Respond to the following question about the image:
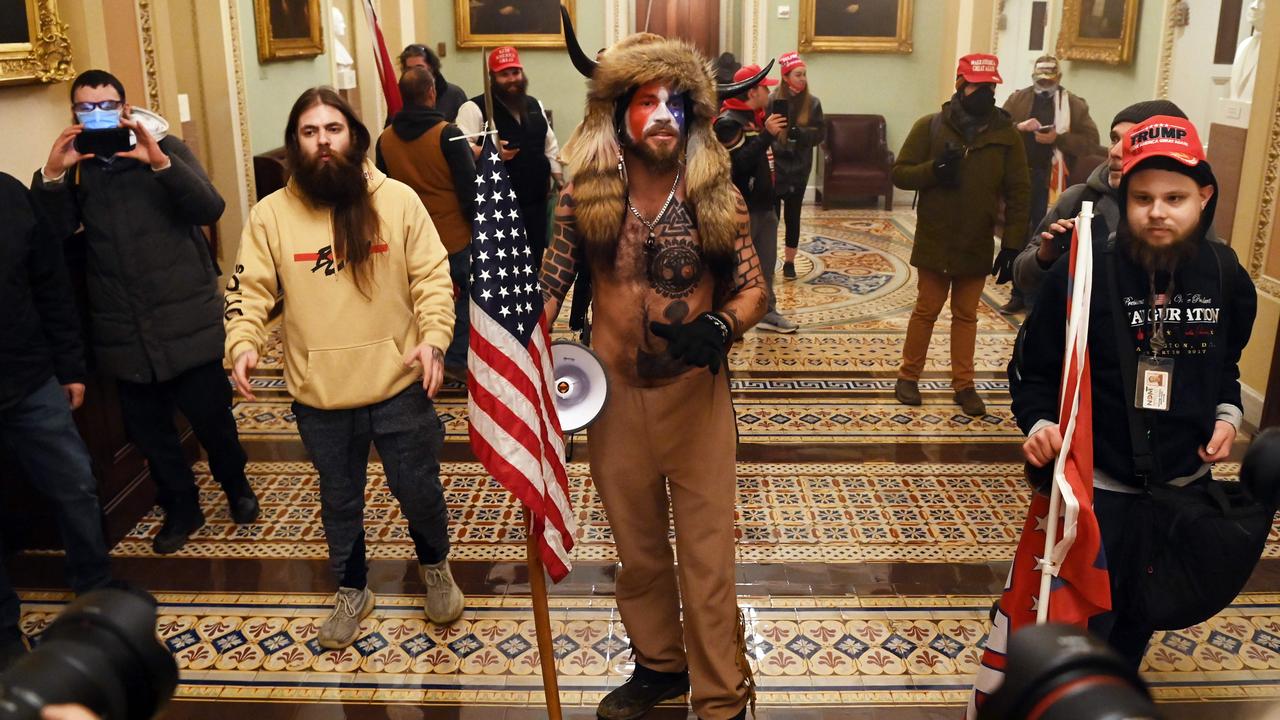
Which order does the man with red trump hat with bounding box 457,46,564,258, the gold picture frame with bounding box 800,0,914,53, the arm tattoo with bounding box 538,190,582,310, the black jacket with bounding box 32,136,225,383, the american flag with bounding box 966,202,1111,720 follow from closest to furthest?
the american flag with bounding box 966,202,1111,720
the arm tattoo with bounding box 538,190,582,310
the black jacket with bounding box 32,136,225,383
the man with red trump hat with bounding box 457,46,564,258
the gold picture frame with bounding box 800,0,914,53

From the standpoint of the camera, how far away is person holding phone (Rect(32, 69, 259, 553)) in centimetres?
414

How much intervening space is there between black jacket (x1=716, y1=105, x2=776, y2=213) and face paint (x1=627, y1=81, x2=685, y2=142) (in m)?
3.07

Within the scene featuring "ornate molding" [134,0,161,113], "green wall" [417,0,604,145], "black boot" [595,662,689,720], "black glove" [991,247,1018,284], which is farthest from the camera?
"green wall" [417,0,604,145]

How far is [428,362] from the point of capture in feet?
11.5

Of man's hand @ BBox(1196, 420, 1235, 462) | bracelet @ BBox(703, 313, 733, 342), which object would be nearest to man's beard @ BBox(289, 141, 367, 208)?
bracelet @ BBox(703, 313, 733, 342)

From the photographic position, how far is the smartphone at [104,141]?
4102 mm

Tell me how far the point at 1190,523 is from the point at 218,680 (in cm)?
315

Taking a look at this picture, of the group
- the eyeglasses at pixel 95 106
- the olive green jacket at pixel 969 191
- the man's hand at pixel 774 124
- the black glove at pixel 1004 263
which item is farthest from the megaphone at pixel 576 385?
the man's hand at pixel 774 124

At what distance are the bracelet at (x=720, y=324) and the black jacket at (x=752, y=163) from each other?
3248 millimetres

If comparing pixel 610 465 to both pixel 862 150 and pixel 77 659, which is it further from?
pixel 862 150

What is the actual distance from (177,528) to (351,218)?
2.09 metres

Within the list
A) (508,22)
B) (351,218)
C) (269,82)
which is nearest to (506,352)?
(351,218)

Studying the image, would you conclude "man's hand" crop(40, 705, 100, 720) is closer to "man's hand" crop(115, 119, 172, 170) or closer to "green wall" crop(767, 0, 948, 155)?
"man's hand" crop(115, 119, 172, 170)

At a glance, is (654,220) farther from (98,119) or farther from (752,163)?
(752,163)
